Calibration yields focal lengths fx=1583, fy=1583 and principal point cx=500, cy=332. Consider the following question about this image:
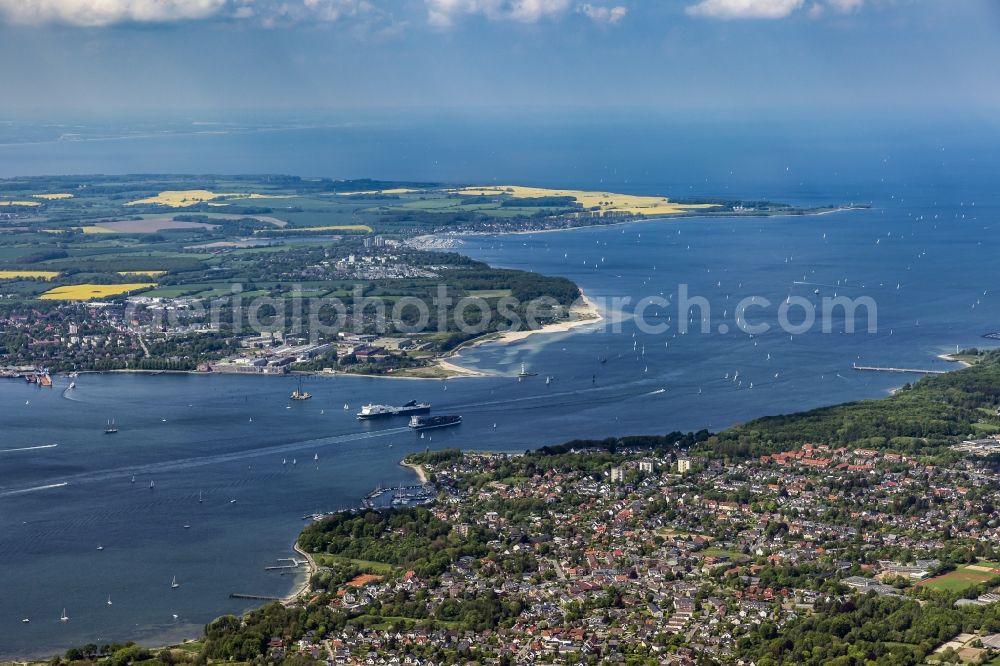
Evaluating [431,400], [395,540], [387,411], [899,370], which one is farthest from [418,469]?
[899,370]

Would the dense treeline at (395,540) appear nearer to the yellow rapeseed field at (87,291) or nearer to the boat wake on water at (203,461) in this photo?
the boat wake on water at (203,461)

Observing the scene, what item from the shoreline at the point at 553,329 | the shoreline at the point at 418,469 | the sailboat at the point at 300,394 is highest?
the shoreline at the point at 553,329

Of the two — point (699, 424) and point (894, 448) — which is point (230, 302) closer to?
point (699, 424)

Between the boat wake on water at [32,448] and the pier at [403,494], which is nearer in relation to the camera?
the pier at [403,494]

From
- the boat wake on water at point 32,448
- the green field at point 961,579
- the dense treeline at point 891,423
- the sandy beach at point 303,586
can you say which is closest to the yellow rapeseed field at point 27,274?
the boat wake on water at point 32,448

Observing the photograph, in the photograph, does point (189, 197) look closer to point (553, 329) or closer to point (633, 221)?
point (633, 221)

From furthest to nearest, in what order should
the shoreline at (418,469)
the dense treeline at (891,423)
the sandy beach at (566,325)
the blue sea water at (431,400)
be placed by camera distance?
the sandy beach at (566,325)
the dense treeline at (891,423)
the shoreline at (418,469)
the blue sea water at (431,400)

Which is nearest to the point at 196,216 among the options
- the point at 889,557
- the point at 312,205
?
the point at 312,205
